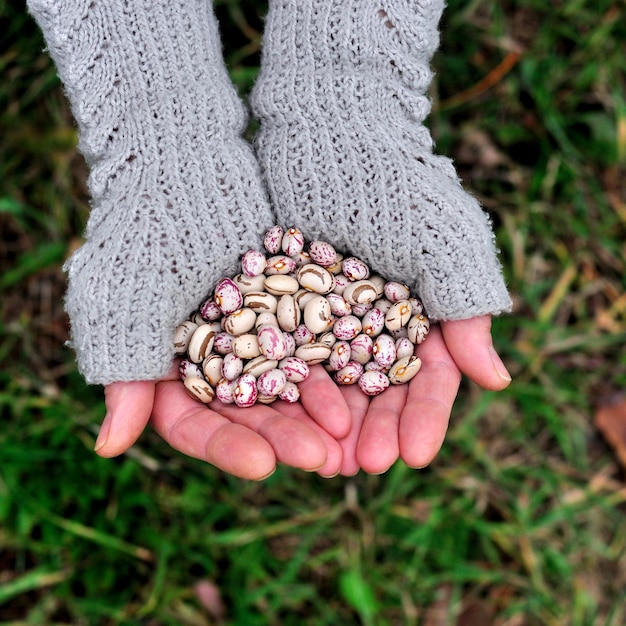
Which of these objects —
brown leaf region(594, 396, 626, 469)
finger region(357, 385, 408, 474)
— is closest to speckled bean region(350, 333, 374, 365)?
finger region(357, 385, 408, 474)

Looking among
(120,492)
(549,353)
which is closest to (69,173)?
(120,492)

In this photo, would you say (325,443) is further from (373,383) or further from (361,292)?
(361,292)

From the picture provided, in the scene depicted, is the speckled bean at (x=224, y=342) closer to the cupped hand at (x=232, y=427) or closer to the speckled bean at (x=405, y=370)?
the cupped hand at (x=232, y=427)

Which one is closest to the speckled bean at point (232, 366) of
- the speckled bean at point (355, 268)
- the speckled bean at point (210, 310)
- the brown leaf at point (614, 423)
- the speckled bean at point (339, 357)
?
the speckled bean at point (210, 310)

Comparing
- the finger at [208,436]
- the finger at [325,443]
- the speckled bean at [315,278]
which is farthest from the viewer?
the speckled bean at [315,278]

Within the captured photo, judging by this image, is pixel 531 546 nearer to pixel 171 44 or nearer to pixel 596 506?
pixel 596 506

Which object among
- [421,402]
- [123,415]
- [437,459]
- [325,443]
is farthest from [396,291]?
[437,459]
